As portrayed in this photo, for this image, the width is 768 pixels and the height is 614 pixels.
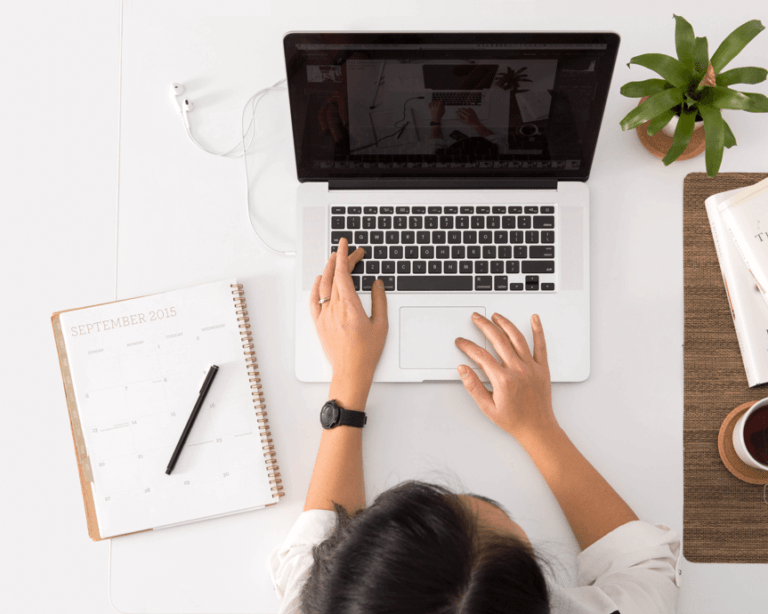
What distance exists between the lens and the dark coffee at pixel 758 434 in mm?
745

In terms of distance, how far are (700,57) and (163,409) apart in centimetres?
88

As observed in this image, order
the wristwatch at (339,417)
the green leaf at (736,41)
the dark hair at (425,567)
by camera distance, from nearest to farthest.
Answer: the dark hair at (425,567)
the green leaf at (736,41)
the wristwatch at (339,417)

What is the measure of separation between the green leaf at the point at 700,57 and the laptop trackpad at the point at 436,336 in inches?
16.7

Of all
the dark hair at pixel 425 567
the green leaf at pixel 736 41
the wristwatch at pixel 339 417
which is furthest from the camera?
the wristwatch at pixel 339 417

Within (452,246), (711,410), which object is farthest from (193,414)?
(711,410)

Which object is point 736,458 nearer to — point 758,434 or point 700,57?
point 758,434

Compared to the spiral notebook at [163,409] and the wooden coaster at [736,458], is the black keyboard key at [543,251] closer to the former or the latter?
the wooden coaster at [736,458]

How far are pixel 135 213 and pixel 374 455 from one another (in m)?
0.52

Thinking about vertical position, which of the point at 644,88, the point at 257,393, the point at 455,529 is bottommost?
the point at 455,529

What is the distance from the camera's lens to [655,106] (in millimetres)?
701

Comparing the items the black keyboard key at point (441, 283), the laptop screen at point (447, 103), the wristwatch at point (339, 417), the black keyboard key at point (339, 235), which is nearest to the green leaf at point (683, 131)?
the laptop screen at point (447, 103)

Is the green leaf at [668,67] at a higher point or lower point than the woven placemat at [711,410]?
higher

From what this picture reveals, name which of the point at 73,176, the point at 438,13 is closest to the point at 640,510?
the point at 438,13

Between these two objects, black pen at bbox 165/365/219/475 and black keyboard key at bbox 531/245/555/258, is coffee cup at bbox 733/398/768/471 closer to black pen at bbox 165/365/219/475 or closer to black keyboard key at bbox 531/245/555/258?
black keyboard key at bbox 531/245/555/258
